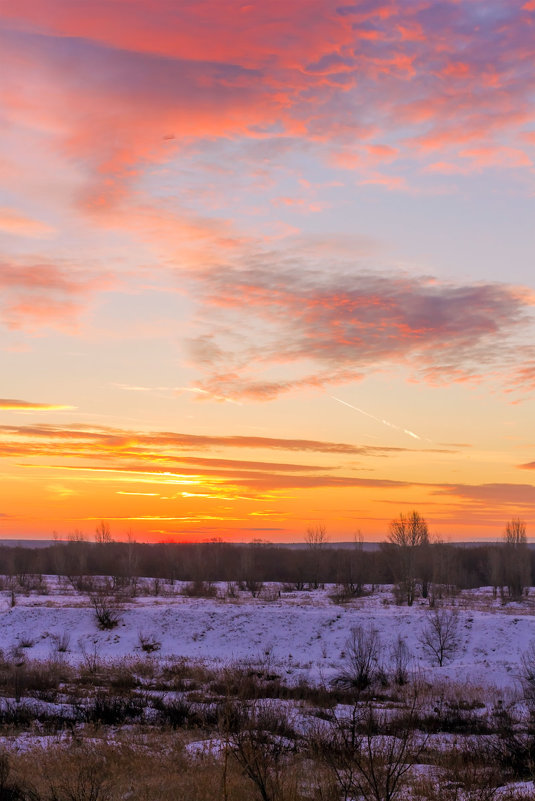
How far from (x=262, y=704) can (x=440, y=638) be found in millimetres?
18152

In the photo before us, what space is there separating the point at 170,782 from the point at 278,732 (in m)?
6.34

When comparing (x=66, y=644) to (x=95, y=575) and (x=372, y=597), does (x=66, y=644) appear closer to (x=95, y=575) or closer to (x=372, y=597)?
(x=372, y=597)

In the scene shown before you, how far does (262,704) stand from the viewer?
21812 millimetres

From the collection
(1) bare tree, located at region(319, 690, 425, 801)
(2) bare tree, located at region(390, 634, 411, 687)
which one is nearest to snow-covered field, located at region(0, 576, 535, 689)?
(2) bare tree, located at region(390, 634, 411, 687)

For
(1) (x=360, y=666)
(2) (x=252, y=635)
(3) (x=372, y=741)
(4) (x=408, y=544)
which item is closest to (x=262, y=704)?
(3) (x=372, y=741)

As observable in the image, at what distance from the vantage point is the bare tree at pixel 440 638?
37.2 metres

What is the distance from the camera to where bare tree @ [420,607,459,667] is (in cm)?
3724

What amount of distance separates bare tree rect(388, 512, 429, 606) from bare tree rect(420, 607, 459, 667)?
72.9ft

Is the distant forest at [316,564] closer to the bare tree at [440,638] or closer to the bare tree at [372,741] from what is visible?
the bare tree at [440,638]

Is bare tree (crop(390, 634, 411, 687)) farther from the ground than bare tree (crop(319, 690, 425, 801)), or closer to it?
closer to it

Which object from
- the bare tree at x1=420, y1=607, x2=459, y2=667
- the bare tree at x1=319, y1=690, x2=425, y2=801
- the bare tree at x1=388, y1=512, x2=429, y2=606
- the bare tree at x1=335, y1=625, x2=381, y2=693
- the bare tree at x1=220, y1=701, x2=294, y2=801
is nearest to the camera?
the bare tree at x1=319, y1=690, x2=425, y2=801

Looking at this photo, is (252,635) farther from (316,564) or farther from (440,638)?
(316,564)

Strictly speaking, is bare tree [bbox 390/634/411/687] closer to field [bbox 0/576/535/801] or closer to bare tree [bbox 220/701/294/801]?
field [bbox 0/576/535/801]

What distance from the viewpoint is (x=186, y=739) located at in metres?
16.4
